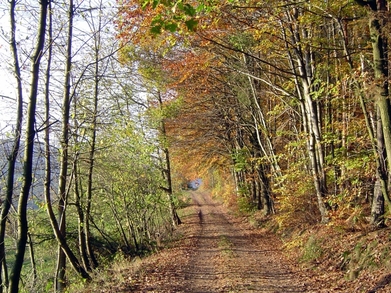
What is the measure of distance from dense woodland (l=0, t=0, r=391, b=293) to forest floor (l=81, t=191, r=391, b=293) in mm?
1763

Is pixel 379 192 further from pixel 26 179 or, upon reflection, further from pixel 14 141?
pixel 14 141

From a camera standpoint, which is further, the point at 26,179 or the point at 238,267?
the point at 238,267

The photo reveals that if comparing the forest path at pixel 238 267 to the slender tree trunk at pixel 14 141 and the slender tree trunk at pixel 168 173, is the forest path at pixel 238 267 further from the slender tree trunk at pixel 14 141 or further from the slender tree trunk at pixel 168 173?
the slender tree trunk at pixel 14 141

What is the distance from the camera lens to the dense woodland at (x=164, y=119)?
6.55m

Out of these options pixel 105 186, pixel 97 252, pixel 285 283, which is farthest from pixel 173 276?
pixel 97 252

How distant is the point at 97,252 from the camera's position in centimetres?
1800

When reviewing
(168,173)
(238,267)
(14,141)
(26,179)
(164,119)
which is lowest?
(238,267)

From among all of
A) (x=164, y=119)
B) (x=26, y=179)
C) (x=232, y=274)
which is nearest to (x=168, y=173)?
(x=164, y=119)

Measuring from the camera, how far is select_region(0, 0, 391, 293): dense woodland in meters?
6.55

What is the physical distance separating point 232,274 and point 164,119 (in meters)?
12.7

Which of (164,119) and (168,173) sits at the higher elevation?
(164,119)

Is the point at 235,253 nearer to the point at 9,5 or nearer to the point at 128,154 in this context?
the point at 128,154

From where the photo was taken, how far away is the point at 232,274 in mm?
9195

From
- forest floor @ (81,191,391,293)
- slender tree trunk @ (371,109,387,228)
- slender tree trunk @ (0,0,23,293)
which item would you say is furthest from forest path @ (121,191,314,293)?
slender tree trunk @ (0,0,23,293)
